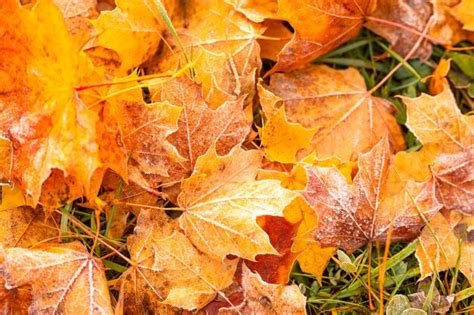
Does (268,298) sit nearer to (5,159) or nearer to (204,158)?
(204,158)

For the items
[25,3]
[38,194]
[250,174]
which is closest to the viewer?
[38,194]

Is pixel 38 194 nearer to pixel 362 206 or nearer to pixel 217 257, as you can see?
pixel 217 257

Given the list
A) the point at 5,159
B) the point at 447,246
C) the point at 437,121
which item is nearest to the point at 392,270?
the point at 447,246

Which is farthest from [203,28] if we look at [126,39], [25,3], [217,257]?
[217,257]

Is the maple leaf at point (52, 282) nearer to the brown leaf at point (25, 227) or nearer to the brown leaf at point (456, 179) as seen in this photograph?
the brown leaf at point (25, 227)

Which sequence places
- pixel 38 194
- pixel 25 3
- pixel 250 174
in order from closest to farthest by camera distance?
pixel 38 194
pixel 250 174
pixel 25 3

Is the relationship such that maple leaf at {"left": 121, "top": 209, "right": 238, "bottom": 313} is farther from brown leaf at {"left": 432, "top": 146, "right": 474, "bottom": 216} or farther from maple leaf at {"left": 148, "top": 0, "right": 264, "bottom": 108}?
brown leaf at {"left": 432, "top": 146, "right": 474, "bottom": 216}

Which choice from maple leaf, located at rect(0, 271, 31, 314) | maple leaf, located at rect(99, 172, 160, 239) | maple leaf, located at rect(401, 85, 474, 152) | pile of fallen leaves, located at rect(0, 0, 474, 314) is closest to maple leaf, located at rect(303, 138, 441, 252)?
pile of fallen leaves, located at rect(0, 0, 474, 314)

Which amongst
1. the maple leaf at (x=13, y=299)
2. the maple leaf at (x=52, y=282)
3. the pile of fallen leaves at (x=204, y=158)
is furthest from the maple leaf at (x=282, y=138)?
the maple leaf at (x=13, y=299)
